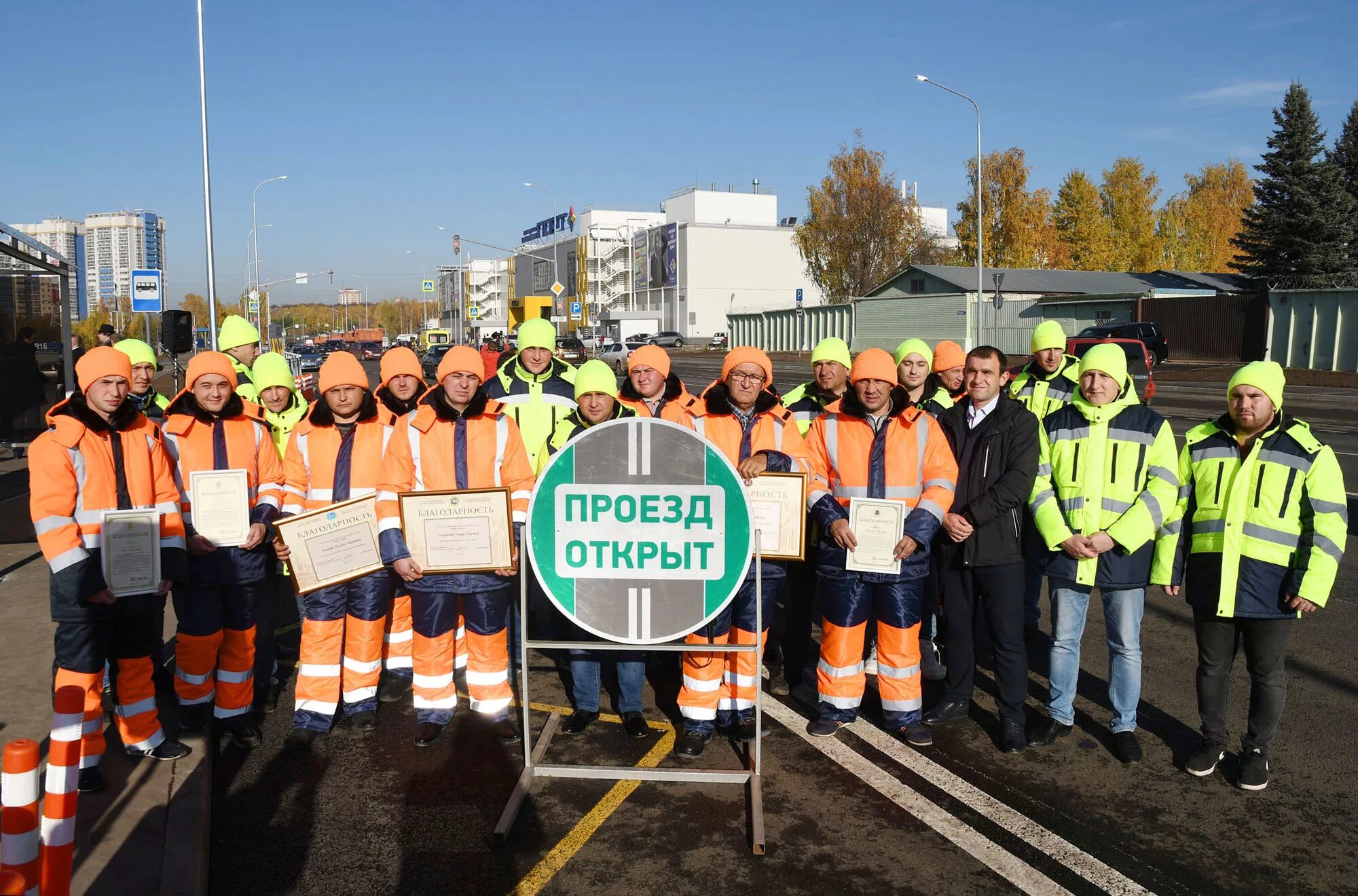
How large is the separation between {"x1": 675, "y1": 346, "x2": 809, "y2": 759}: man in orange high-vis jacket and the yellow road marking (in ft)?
0.49

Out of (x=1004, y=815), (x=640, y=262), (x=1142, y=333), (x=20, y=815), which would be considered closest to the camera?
(x=20, y=815)

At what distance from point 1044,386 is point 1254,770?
3149 millimetres

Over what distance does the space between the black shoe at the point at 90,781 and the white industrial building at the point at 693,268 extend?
8197 centimetres

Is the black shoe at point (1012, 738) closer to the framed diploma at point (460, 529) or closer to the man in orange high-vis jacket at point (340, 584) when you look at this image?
the framed diploma at point (460, 529)

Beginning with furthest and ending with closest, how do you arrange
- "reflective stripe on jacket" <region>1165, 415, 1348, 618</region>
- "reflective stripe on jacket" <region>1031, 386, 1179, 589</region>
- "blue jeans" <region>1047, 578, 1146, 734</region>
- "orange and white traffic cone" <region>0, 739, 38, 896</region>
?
"blue jeans" <region>1047, 578, 1146, 734</region>, "reflective stripe on jacket" <region>1031, 386, 1179, 589</region>, "reflective stripe on jacket" <region>1165, 415, 1348, 618</region>, "orange and white traffic cone" <region>0, 739, 38, 896</region>

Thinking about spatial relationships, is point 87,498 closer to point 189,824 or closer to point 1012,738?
point 189,824

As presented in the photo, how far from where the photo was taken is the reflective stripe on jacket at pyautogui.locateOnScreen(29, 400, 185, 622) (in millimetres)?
4660

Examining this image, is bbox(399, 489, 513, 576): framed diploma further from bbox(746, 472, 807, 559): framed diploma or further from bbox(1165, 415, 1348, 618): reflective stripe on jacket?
bbox(1165, 415, 1348, 618): reflective stripe on jacket

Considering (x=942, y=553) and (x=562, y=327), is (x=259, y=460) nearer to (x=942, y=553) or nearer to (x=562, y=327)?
(x=942, y=553)

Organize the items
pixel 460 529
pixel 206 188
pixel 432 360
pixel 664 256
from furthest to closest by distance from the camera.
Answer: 1. pixel 664 256
2. pixel 432 360
3. pixel 206 188
4. pixel 460 529

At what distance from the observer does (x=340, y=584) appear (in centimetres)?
559

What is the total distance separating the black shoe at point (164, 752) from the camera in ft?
16.8

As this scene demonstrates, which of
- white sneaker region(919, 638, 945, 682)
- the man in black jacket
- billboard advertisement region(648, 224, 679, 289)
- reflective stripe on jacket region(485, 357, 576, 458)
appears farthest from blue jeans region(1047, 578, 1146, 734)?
billboard advertisement region(648, 224, 679, 289)

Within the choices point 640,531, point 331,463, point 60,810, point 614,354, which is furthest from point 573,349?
point 60,810
